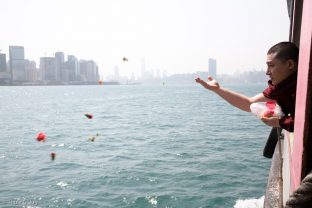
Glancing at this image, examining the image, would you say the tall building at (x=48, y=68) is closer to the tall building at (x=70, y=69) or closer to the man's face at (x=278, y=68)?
the tall building at (x=70, y=69)

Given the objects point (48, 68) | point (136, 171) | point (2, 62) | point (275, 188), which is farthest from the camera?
point (48, 68)

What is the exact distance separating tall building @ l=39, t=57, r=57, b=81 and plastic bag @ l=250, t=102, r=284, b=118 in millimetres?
188283

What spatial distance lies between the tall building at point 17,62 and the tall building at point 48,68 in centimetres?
1054

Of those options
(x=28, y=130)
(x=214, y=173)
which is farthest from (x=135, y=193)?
(x=28, y=130)

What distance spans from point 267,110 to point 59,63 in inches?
7378

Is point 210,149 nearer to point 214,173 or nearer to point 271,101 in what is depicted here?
point 214,173

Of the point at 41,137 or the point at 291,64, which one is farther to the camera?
the point at 41,137

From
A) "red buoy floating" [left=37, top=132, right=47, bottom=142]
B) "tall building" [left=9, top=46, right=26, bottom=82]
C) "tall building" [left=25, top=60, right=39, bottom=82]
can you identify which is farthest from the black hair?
"tall building" [left=25, top=60, right=39, bottom=82]

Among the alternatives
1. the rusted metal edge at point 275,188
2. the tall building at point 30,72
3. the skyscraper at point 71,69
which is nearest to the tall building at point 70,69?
the skyscraper at point 71,69

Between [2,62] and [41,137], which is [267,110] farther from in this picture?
[2,62]

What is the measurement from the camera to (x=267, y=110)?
2316mm

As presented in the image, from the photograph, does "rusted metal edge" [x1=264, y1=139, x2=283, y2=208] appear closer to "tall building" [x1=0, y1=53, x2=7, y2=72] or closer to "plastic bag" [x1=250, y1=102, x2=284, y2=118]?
"plastic bag" [x1=250, y1=102, x2=284, y2=118]

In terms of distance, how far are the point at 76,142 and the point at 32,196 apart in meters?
12.7

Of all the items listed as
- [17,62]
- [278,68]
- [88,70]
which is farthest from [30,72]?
[278,68]
